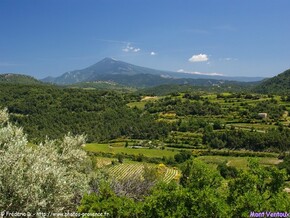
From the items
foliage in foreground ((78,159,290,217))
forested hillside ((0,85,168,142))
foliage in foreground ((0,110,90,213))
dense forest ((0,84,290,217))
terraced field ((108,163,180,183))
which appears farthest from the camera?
forested hillside ((0,85,168,142))

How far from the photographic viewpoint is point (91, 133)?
166500 millimetres

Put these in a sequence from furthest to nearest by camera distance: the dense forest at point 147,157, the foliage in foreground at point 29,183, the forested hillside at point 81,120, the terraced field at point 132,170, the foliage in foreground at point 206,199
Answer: the forested hillside at point 81,120 → the terraced field at point 132,170 → the dense forest at point 147,157 → the foliage in foreground at point 206,199 → the foliage in foreground at point 29,183

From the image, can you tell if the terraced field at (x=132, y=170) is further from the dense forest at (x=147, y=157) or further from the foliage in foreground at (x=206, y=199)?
the foliage in foreground at (x=206, y=199)

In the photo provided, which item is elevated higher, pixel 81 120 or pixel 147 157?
pixel 81 120

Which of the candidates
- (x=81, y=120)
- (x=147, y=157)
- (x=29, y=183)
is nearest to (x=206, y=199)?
(x=29, y=183)

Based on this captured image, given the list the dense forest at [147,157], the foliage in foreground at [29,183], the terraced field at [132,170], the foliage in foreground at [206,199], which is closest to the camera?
the foliage in foreground at [29,183]

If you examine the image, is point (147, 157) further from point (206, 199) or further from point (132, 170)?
point (206, 199)

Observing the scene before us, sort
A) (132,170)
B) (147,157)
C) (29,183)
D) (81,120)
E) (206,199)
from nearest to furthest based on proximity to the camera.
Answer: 1. (29,183)
2. (206,199)
3. (132,170)
4. (147,157)
5. (81,120)

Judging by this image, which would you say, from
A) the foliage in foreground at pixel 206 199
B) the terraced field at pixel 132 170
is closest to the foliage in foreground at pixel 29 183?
the foliage in foreground at pixel 206 199

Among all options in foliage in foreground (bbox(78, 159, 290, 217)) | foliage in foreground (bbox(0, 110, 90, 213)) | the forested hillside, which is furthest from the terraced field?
foliage in foreground (bbox(0, 110, 90, 213))

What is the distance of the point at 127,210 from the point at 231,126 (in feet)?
409

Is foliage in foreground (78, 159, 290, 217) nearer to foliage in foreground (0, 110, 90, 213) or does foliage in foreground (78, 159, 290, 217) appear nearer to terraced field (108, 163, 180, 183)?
foliage in foreground (0, 110, 90, 213)

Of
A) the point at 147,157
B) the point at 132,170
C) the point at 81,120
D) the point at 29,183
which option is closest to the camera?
the point at 29,183

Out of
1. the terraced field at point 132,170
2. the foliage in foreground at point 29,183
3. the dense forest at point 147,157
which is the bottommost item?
the terraced field at point 132,170
